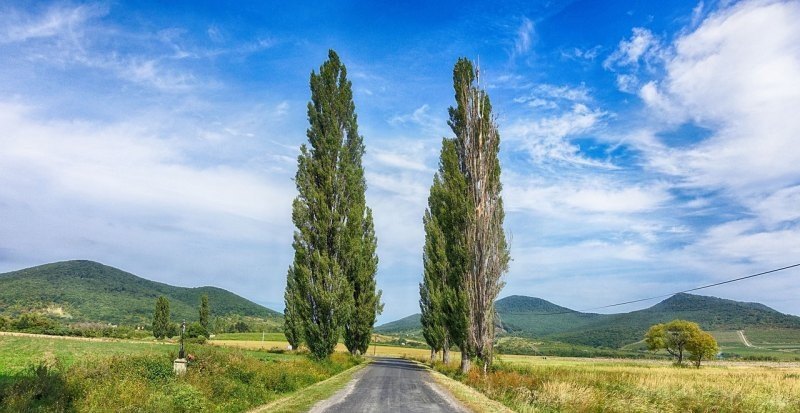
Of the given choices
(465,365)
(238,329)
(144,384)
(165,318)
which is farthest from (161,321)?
(144,384)

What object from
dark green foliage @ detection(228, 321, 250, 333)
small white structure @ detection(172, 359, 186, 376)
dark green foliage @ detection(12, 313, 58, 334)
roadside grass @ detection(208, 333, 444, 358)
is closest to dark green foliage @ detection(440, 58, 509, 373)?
small white structure @ detection(172, 359, 186, 376)

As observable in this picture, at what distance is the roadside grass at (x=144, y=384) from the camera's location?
10664 millimetres

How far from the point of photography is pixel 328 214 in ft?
106

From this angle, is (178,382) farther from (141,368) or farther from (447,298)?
(447,298)

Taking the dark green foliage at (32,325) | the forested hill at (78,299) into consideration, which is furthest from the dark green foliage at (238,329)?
the dark green foliage at (32,325)

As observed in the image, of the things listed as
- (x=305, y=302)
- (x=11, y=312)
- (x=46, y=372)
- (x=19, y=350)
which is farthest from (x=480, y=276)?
(x=11, y=312)

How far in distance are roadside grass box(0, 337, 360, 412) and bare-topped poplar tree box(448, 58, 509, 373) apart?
10.2 meters

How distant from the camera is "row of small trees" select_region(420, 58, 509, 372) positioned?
26.9m

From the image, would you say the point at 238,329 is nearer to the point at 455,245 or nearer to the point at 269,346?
the point at 269,346

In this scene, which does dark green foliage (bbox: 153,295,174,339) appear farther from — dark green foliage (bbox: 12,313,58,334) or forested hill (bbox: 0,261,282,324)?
forested hill (bbox: 0,261,282,324)

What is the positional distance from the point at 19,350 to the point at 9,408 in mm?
26037

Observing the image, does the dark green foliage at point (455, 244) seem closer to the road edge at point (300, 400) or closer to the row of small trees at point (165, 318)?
the road edge at point (300, 400)

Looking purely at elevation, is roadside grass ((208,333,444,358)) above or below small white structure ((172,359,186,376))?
below

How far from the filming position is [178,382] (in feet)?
47.4
